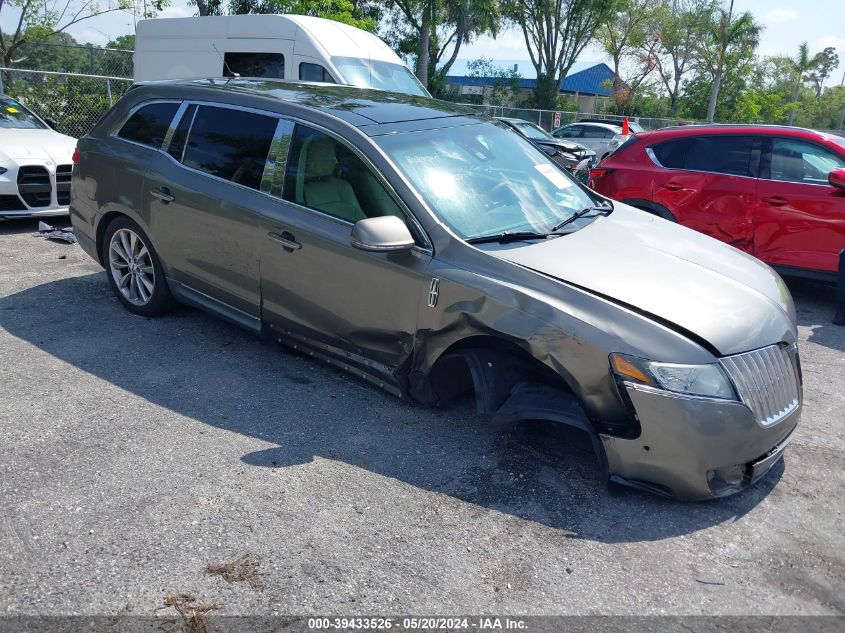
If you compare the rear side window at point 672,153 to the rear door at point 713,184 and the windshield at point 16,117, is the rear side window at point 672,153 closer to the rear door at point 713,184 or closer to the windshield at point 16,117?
the rear door at point 713,184

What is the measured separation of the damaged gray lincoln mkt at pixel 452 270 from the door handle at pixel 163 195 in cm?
1

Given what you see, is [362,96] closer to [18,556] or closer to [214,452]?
[214,452]

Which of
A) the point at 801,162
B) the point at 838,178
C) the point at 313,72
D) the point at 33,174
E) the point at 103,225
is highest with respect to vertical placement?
the point at 313,72

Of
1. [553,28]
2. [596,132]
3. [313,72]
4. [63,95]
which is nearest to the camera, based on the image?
[313,72]

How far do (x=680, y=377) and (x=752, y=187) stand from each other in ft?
15.7

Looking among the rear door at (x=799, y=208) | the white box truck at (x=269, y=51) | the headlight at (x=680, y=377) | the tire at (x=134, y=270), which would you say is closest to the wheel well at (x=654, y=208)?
the rear door at (x=799, y=208)

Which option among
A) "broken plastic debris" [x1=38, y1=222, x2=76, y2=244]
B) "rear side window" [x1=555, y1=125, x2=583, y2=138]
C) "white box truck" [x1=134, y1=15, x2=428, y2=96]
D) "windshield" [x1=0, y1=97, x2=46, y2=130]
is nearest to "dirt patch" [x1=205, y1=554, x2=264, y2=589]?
"broken plastic debris" [x1=38, y1=222, x2=76, y2=244]

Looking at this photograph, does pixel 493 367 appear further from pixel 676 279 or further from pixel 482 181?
pixel 482 181

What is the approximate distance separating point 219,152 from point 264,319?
47.5 inches

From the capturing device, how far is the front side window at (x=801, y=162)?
22.7 feet

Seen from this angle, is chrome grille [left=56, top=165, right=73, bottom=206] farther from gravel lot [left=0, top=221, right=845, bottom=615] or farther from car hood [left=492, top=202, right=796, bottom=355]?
car hood [left=492, top=202, right=796, bottom=355]

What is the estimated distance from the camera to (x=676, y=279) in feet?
12.0

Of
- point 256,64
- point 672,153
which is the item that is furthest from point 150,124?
point 256,64

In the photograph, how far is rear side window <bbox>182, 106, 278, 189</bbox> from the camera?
181 inches
